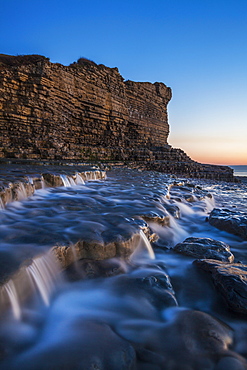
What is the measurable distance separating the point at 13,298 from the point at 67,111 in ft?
58.4

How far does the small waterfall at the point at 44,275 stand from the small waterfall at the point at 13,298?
162mm

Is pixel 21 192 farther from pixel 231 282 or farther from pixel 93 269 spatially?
pixel 231 282

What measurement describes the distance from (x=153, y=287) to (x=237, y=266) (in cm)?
85

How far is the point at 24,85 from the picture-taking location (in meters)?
14.2

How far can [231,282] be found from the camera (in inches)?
68.4

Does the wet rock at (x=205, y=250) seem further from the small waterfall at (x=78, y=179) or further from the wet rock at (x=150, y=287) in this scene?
the small waterfall at (x=78, y=179)

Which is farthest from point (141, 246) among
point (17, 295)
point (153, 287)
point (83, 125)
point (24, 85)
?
point (83, 125)

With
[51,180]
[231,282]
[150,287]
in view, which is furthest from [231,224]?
[51,180]

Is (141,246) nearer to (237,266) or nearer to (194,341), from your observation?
(237,266)

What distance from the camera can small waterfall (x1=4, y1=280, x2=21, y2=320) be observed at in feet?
4.69

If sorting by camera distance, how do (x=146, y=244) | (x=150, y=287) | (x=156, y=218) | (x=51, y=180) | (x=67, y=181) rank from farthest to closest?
(x=67, y=181) → (x=51, y=180) → (x=156, y=218) → (x=146, y=244) → (x=150, y=287)

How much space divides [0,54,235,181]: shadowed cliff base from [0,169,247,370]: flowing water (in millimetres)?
10390

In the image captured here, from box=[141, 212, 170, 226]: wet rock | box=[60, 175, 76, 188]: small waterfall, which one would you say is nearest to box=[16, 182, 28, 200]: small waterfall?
box=[60, 175, 76, 188]: small waterfall

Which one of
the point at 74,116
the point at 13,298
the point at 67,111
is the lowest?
the point at 13,298
